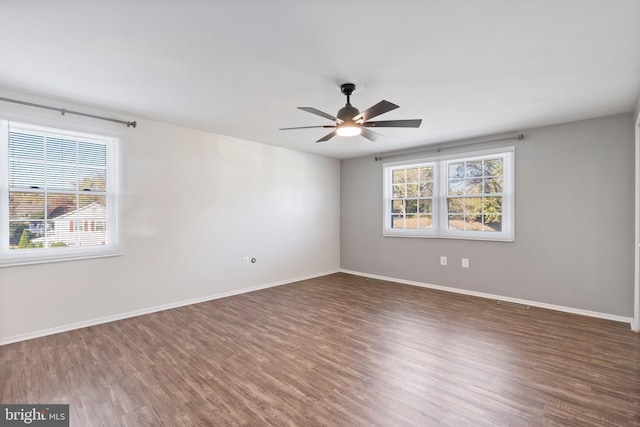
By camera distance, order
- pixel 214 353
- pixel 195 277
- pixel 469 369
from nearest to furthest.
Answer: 1. pixel 469 369
2. pixel 214 353
3. pixel 195 277

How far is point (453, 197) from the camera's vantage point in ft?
16.3

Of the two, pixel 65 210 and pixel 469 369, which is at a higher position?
pixel 65 210

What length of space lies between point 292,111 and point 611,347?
3.98 metres

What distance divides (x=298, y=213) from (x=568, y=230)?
4.08 metres

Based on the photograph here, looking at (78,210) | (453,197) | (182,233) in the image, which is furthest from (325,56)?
(453,197)

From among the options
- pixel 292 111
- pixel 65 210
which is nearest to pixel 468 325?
pixel 292 111

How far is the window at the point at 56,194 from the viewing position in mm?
3008

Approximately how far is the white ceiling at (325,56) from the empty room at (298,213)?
0.02 meters

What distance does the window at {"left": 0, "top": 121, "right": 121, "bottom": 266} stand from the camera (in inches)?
118

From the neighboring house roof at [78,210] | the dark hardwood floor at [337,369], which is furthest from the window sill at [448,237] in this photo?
the neighboring house roof at [78,210]

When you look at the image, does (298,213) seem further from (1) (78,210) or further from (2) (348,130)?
(1) (78,210)

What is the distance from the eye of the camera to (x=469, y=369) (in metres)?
2.45

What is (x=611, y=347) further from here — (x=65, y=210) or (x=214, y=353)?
(x=65, y=210)

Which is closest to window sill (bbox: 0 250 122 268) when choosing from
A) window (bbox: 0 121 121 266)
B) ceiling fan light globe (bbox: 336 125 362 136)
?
window (bbox: 0 121 121 266)
